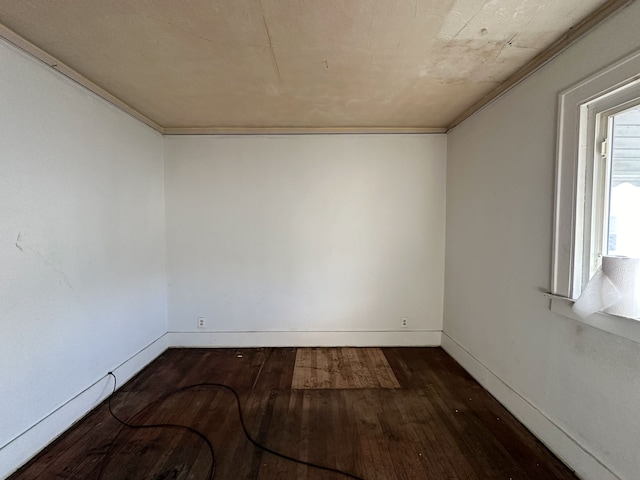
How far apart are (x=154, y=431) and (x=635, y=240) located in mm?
2927

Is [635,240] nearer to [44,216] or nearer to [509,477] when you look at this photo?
[509,477]

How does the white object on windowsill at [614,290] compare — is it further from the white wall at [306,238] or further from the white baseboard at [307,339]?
the white baseboard at [307,339]

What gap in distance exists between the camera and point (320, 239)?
10.3 feet

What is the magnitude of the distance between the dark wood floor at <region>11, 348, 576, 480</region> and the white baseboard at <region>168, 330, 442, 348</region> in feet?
1.31

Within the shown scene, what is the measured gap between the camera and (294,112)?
2.62 meters

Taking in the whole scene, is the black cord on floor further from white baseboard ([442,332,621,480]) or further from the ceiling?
the ceiling

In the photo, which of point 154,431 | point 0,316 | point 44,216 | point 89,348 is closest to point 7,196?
point 44,216

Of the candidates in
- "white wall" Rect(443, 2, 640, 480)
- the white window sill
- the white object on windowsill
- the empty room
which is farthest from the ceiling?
the white window sill

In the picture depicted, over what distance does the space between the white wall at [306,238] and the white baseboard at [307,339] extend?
0.01 m

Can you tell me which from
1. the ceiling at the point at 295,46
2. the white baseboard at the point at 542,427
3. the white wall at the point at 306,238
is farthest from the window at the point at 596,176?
the white wall at the point at 306,238

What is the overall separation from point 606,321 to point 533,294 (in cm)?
50

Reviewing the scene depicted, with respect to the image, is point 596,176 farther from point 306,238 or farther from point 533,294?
point 306,238

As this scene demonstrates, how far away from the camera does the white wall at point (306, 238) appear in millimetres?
3115

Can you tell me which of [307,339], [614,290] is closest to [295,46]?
[614,290]
